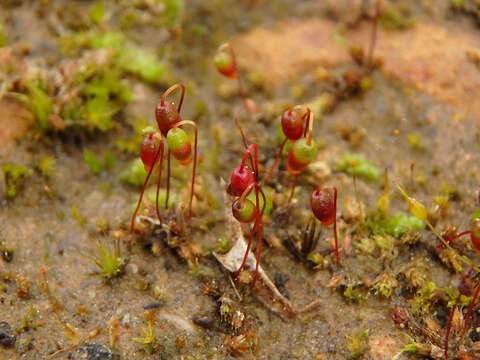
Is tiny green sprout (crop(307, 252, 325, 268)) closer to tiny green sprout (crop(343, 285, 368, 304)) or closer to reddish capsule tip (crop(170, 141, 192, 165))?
tiny green sprout (crop(343, 285, 368, 304))

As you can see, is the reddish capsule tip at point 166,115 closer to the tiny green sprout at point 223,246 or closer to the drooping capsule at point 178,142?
the drooping capsule at point 178,142

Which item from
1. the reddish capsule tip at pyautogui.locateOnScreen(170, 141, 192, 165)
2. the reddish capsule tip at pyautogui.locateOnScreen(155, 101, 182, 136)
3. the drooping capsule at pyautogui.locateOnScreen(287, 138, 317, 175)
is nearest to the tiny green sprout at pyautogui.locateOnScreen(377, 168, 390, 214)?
the drooping capsule at pyautogui.locateOnScreen(287, 138, 317, 175)

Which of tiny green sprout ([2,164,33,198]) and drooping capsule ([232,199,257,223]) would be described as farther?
tiny green sprout ([2,164,33,198])

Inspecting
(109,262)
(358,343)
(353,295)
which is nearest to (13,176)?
(109,262)

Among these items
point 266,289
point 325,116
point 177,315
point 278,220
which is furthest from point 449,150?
point 177,315

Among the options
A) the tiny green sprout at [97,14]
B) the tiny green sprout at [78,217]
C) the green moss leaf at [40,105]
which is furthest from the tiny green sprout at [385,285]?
the tiny green sprout at [97,14]
